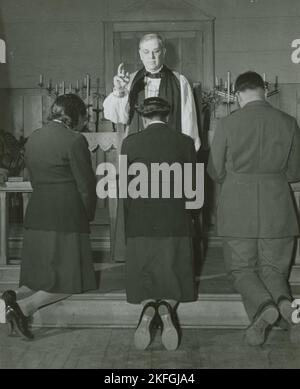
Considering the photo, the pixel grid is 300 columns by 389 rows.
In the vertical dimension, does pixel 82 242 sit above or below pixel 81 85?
below

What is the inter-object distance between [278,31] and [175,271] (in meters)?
4.50

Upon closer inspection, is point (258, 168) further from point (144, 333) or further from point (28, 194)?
point (28, 194)

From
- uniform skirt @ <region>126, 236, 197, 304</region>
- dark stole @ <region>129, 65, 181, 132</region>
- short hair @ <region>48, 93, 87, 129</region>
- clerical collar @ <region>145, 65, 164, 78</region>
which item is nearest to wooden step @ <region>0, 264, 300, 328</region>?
uniform skirt @ <region>126, 236, 197, 304</region>

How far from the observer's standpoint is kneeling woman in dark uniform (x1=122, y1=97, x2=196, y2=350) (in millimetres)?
3039

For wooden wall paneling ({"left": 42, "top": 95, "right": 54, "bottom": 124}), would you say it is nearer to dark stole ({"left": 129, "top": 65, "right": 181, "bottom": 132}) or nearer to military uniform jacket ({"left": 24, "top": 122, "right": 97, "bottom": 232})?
dark stole ({"left": 129, "top": 65, "right": 181, "bottom": 132})

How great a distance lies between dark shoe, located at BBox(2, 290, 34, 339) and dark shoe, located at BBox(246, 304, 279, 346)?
116 cm

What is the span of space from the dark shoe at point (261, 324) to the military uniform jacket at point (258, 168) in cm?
46

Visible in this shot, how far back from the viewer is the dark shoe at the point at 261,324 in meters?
2.81

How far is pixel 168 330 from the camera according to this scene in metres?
2.92

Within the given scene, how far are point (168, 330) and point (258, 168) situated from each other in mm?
962

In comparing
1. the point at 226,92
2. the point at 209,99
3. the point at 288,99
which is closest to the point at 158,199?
the point at 209,99

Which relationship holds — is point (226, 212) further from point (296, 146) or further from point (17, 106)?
point (17, 106)

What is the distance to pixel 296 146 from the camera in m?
3.11
